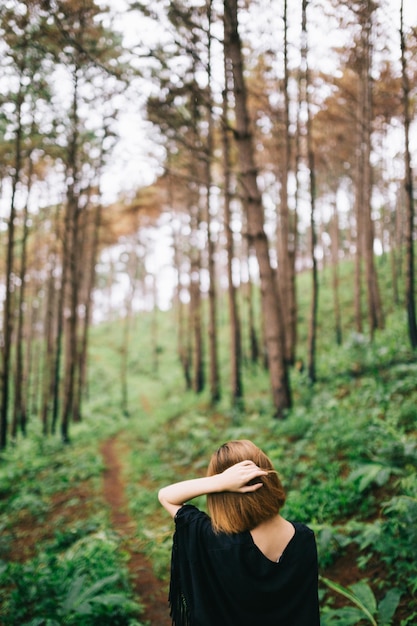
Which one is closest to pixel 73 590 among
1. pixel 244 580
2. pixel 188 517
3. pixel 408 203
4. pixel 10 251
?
pixel 188 517

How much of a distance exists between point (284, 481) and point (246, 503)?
4147 mm

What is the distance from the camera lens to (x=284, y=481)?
5.50m

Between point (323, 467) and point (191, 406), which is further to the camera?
point (191, 406)

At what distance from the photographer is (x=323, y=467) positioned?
548 cm

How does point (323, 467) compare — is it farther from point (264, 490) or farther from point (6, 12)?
point (6, 12)

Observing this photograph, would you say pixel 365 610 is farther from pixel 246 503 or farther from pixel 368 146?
pixel 368 146

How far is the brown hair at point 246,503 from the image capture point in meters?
1.78

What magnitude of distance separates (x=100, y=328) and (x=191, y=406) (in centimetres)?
2903

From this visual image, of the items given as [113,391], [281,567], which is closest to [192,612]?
[281,567]

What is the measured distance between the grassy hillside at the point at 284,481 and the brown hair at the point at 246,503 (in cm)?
162

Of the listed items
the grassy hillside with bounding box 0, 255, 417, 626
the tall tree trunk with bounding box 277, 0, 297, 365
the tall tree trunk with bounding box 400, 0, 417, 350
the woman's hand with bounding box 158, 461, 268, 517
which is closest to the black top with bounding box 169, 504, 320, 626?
the woman's hand with bounding box 158, 461, 268, 517

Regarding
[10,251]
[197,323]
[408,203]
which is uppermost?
[408,203]

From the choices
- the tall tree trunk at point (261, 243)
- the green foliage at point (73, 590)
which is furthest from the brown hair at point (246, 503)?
the tall tree trunk at point (261, 243)

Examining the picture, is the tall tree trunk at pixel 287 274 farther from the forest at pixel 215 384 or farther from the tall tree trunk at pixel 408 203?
the tall tree trunk at pixel 408 203
